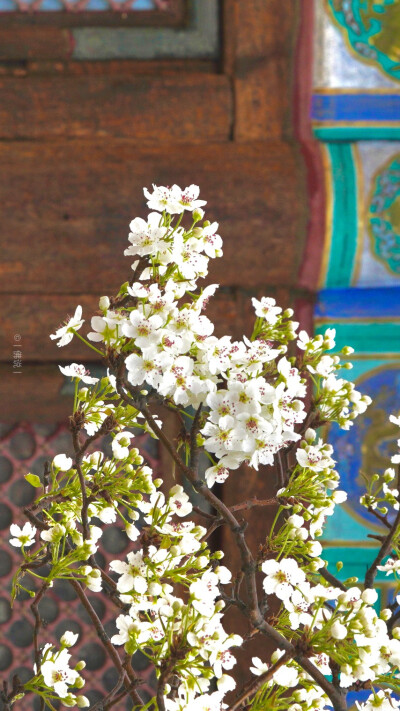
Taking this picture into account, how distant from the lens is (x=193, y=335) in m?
0.58

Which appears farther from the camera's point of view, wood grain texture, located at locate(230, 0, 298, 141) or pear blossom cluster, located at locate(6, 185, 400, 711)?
wood grain texture, located at locate(230, 0, 298, 141)

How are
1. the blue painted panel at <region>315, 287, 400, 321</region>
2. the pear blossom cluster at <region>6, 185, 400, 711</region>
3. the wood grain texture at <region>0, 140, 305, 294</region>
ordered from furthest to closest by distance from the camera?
the blue painted panel at <region>315, 287, 400, 321</region> < the wood grain texture at <region>0, 140, 305, 294</region> < the pear blossom cluster at <region>6, 185, 400, 711</region>

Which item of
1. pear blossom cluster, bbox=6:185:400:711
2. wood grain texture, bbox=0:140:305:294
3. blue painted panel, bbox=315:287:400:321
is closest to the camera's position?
pear blossom cluster, bbox=6:185:400:711

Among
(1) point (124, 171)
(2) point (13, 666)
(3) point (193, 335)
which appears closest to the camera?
(3) point (193, 335)

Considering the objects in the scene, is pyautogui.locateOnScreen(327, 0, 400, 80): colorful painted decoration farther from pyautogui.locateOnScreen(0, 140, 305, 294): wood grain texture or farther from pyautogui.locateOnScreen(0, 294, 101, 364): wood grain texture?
pyautogui.locateOnScreen(0, 294, 101, 364): wood grain texture

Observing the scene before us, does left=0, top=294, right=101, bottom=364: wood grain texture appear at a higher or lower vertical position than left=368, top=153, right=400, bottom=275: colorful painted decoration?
lower

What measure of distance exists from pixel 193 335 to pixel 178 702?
1.03ft

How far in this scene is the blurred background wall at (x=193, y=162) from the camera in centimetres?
123

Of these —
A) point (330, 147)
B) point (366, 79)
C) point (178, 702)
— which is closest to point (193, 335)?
point (178, 702)

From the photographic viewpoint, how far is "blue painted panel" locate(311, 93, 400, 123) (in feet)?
4.23

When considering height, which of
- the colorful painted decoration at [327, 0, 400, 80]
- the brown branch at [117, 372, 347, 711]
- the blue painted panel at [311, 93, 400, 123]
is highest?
the colorful painted decoration at [327, 0, 400, 80]

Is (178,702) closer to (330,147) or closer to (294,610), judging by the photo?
(294,610)

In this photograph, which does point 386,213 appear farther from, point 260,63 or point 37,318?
point 37,318

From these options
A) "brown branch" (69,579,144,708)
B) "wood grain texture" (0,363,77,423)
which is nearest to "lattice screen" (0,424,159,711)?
"wood grain texture" (0,363,77,423)
